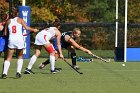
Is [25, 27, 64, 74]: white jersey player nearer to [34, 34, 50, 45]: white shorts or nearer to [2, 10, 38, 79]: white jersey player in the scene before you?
[34, 34, 50, 45]: white shorts

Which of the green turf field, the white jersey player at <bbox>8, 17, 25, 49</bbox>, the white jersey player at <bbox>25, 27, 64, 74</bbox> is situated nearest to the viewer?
the green turf field

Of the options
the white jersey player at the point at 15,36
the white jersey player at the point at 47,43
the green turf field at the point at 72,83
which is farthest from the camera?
the white jersey player at the point at 47,43

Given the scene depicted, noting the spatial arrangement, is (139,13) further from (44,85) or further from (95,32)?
(44,85)

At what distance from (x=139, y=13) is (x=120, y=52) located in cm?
2631

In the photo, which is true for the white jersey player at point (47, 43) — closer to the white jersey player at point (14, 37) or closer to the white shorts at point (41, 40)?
the white shorts at point (41, 40)

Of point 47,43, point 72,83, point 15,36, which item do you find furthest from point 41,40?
point 72,83

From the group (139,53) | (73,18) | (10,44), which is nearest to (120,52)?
(139,53)

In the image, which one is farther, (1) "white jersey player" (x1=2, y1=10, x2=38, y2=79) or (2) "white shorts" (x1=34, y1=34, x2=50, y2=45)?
(2) "white shorts" (x1=34, y1=34, x2=50, y2=45)

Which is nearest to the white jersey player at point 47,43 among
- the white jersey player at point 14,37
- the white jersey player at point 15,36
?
the white jersey player at point 14,37

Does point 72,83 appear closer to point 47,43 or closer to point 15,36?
point 15,36

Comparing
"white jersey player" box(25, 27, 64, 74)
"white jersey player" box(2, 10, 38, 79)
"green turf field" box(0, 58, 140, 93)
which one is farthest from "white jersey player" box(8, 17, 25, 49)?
"white jersey player" box(25, 27, 64, 74)

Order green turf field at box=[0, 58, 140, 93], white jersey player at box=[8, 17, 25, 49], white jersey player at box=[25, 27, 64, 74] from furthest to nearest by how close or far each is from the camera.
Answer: white jersey player at box=[25, 27, 64, 74] < white jersey player at box=[8, 17, 25, 49] < green turf field at box=[0, 58, 140, 93]

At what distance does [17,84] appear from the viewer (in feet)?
45.0

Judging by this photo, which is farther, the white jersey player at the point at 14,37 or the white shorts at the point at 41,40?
the white shorts at the point at 41,40
